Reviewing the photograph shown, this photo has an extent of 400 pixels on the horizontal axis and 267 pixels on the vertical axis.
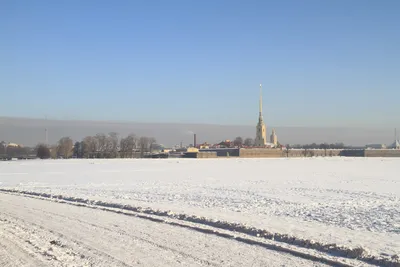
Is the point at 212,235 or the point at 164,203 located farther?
the point at 164,203

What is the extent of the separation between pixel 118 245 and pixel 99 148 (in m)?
170

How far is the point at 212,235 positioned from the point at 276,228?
6.69 feet

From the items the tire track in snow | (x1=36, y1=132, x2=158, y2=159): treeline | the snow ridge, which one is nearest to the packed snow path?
the tire track in snow

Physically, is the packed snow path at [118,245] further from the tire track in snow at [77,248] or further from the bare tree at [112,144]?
the bare tree at [112,144]

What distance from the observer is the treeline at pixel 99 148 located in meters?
168

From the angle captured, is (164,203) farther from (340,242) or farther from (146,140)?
(146,140)

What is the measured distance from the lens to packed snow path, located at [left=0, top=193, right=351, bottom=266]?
1030 centimetres

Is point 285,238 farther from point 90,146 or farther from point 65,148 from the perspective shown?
point 65,148

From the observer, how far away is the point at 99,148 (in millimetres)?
178125

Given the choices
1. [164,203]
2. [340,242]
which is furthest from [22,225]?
[340,242]

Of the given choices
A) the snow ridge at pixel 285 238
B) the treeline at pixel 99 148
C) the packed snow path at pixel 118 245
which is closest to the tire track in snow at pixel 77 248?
the packed snow path at pixel 118 245

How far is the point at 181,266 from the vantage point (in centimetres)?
982

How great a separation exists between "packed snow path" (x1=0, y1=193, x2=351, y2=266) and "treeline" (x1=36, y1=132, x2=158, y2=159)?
478 feet

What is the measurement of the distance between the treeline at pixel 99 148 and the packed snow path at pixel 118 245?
5739 inches
